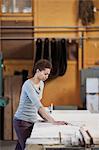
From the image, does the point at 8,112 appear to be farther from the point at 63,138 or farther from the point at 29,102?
the point at 63,138

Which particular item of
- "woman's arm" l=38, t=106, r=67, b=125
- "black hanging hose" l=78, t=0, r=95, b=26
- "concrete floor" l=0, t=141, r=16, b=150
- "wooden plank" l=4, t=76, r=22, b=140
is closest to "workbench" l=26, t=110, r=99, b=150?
"woman's arm" l=38, t=106, r=67, b=125

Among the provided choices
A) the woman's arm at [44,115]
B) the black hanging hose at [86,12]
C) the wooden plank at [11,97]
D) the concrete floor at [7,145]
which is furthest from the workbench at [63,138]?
the black hanging hose at [86,12]

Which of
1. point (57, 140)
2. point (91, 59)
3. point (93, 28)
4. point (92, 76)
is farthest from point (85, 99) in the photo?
point (57, 140)

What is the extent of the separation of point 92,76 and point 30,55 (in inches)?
51.5

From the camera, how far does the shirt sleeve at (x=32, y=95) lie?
323 cm

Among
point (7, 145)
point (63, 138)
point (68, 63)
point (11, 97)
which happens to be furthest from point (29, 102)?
point (68, 63)

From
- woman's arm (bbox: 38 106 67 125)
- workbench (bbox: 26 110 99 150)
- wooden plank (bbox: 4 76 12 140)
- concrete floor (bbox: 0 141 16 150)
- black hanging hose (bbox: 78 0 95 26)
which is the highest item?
black hanging hose (bbox: 78 0 95 26)

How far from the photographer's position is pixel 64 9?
6.19 m

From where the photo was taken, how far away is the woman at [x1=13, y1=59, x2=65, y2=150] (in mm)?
3274

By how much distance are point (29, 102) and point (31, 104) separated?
3 cm

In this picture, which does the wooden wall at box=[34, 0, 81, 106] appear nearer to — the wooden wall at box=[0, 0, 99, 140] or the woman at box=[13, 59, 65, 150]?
the wooden wall at box=[0, 0, 99, 140]

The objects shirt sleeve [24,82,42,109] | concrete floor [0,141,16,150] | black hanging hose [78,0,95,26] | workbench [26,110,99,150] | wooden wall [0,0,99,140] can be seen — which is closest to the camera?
workbench [26,110,99,150]

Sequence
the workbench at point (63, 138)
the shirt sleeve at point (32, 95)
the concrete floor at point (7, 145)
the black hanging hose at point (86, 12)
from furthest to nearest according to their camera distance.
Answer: the black hanging hose at point (86, 12) < the concrete floor at point (7, 145) < the shirt sleeve at point (32, 95) < the workbench at point (63, 138)

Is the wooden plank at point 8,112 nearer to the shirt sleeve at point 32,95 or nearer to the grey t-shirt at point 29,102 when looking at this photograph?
the grey t-shirt at point 29,102
